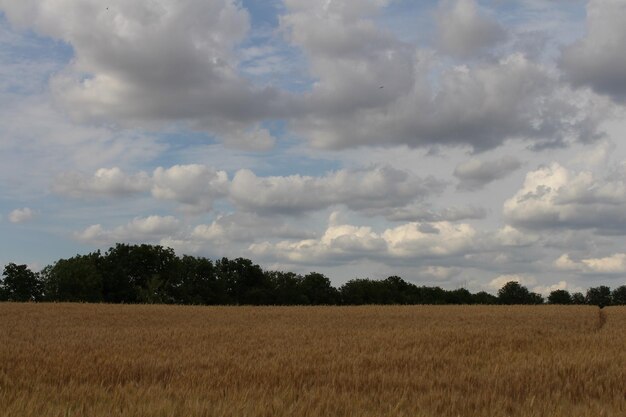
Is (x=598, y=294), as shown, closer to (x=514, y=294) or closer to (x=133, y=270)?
(x=514, y=294)

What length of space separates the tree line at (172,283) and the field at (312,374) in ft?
220

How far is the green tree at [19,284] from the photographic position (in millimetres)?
99594

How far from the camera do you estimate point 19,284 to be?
101 m

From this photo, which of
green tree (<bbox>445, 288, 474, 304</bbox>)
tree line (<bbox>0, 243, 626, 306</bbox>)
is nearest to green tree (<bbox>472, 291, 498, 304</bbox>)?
green tree (<bbox>445, 288, 474, 304</bbox>)

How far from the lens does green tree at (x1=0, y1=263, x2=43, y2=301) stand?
99.6 meters

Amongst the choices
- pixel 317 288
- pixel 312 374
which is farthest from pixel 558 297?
pixel 312 374

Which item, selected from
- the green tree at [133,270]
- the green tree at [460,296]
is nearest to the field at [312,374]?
the green tree at [133,270]

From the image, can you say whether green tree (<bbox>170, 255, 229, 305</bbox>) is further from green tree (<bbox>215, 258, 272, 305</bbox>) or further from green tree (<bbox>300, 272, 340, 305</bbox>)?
green tree (<bbox>300, 272, 340, 305</bbox>)

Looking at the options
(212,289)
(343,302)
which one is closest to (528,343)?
(212,289)

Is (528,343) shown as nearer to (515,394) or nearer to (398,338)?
(398,338)

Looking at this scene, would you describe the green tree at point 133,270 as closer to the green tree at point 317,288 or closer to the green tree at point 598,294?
the green tree at point 317,288

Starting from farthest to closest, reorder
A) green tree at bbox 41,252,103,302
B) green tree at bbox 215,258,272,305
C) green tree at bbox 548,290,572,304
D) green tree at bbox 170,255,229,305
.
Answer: green tree at bbox 548,290,572,304 → green tree at bbox 215,258,272,305 → green tree at bbox 170,255,229,305 → green tree at bbox 41,252,103,302

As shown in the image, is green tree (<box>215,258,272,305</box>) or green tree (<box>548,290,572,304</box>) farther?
green tree (<box>548,290,572,304</box>)

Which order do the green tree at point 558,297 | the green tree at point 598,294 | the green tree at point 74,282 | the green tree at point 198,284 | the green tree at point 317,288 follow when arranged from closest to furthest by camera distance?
the green tree at point 74,282 → the green tree at point 198,284 → the green tree at point 317,288 → the green tree at point 558,297 → the green tree at point 598,294
